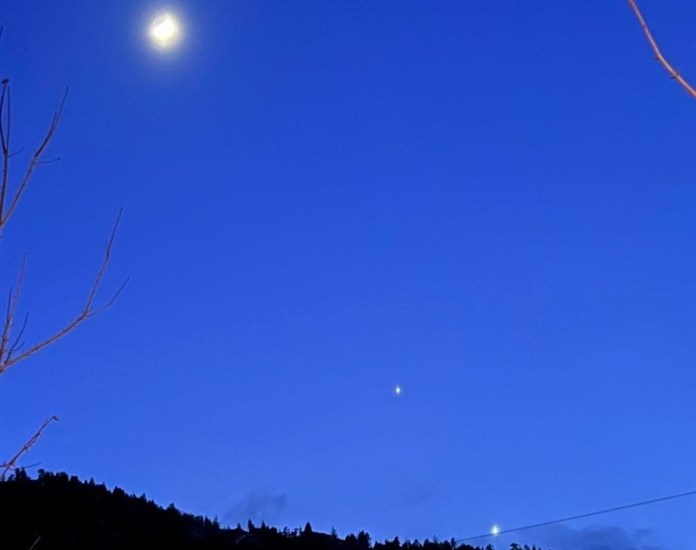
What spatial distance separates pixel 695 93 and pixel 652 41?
131 mm

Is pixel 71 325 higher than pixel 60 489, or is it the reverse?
pixel 60 489

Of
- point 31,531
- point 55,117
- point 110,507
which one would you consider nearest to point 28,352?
point 55,117

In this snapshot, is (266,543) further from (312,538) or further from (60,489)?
(60,489)

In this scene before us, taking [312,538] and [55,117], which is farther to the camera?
[312,538]

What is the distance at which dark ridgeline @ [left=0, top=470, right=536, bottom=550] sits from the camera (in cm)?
2048

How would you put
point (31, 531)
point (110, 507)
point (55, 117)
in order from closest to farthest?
point (55, 117) < point (31, 531) < point (110, 507)

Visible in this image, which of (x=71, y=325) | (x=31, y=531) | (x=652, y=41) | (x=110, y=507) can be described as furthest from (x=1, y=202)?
(x=110, y=507)

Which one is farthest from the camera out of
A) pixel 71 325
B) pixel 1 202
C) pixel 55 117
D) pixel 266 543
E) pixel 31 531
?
pixel 266 543

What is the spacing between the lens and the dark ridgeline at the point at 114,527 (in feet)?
67.2

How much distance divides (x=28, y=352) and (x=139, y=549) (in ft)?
66.2

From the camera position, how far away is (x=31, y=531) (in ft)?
66.3

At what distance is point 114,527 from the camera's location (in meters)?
21.8

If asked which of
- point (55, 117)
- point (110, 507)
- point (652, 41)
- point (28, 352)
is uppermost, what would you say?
point (110, 507)

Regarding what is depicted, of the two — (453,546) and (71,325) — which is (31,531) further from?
(71,325)
